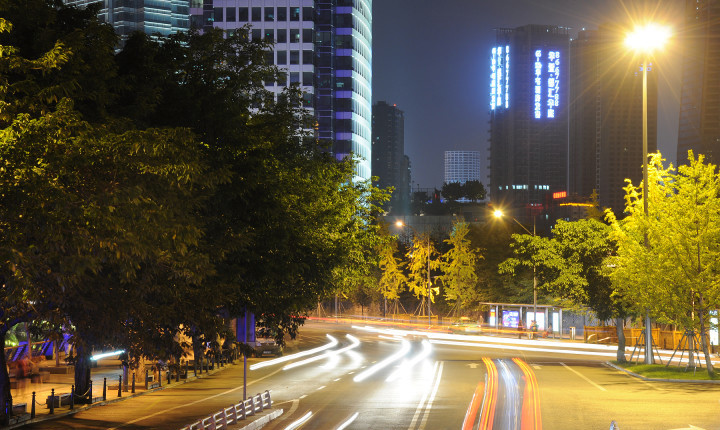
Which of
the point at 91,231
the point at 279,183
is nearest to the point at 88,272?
the point at 91,231

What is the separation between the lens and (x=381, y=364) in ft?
146

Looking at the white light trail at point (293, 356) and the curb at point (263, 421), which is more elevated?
the curb at point (263, 421)

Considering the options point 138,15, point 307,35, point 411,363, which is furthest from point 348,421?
point 138,15

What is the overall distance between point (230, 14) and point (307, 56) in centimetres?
1460

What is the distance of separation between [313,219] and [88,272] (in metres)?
17.7

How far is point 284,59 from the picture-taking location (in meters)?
139

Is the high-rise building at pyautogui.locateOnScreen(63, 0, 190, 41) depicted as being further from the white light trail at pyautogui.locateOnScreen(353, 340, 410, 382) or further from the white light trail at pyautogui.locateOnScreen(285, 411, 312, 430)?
the white light trail at pyautogui.locateOnScreen(285, 411, 312, 430)

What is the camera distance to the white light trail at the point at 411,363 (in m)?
38.2

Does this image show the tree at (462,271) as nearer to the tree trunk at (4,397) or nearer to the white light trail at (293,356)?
the white light trail at (293,356)

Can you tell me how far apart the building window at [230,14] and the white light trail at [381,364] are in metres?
92.0

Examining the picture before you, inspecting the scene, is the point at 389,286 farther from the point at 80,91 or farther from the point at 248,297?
the point at 80,91

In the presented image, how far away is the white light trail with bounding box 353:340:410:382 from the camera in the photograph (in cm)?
3805

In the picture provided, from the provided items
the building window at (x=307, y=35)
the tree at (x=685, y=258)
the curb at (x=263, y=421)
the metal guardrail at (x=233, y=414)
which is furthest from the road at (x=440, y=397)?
the building window at (x=307, y=35)

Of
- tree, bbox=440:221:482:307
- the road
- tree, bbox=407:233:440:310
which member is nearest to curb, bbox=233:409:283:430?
the road
